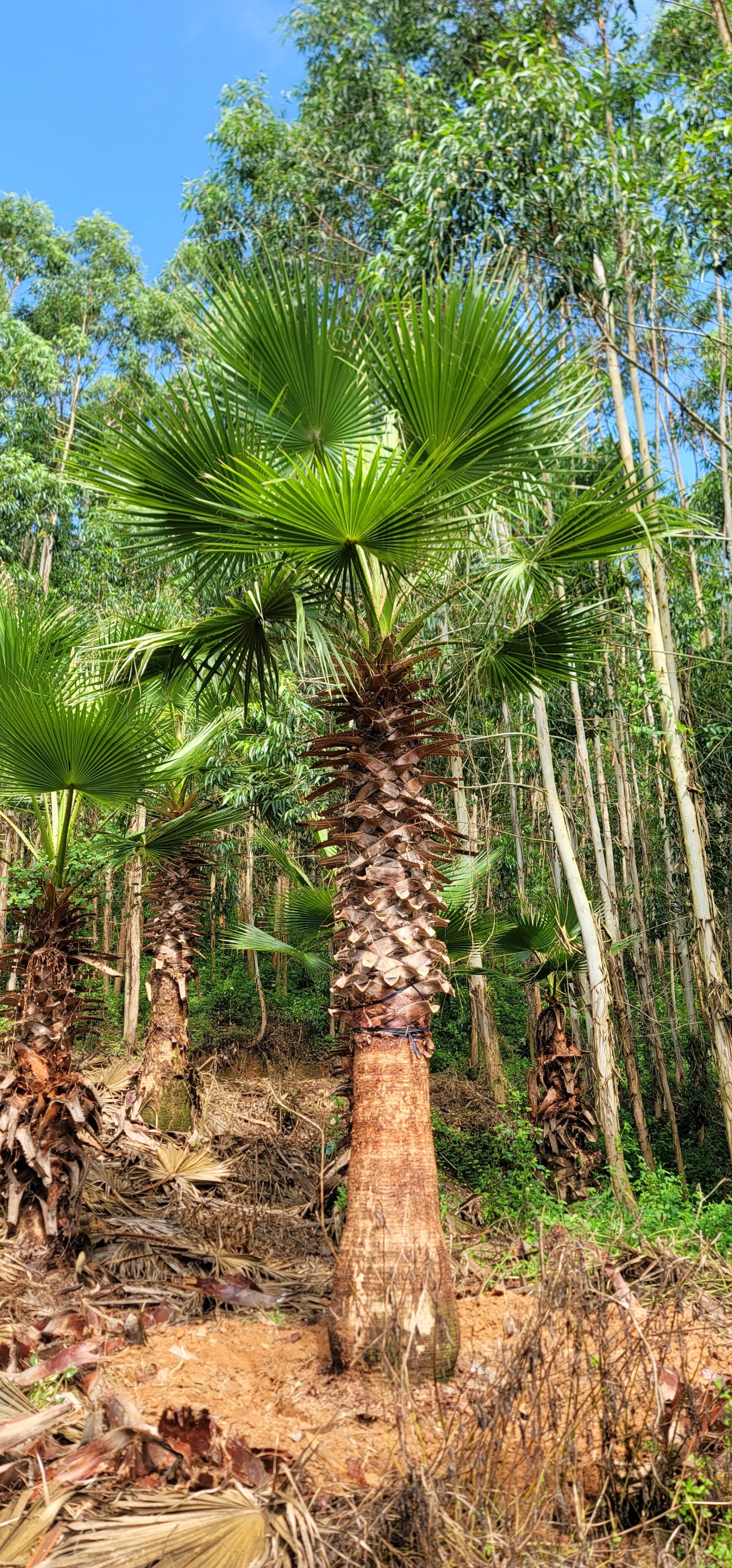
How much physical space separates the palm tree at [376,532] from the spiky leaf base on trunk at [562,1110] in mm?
4359

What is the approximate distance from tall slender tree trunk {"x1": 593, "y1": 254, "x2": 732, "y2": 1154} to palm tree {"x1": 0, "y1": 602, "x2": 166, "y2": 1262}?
3642mm

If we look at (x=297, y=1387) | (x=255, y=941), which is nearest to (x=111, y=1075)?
(x=255, y=941)

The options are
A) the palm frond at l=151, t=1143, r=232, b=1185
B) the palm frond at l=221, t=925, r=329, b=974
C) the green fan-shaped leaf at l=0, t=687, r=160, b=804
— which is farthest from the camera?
the palm frond at l=221, t=925, r=329, b=974

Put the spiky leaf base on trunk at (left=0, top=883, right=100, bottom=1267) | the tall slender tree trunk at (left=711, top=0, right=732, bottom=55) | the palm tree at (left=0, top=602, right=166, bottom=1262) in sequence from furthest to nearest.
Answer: the tall slender tree trunk at (left=711, top=0, right=732, bottom=55) < the spiky leaf base on trunk at (left=0, top=883, right=100, bottom=1267) < the palm tree at (left=0, top=602, right=166, bottom=1262)

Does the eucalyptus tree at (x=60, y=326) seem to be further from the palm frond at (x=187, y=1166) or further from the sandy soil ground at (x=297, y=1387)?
the sandy soil ground at (x=297, y=1387)

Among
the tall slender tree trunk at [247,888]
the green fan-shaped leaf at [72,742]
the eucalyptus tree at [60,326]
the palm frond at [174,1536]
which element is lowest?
the palm frond at [174,1536]

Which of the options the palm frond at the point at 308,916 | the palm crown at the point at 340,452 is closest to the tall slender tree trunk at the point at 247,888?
the palm frond at the point at 308,916

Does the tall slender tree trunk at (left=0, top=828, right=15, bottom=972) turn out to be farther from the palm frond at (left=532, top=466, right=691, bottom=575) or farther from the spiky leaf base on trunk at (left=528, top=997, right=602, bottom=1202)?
the palm frond at (left=532, top=466, right=691, bottom=575)

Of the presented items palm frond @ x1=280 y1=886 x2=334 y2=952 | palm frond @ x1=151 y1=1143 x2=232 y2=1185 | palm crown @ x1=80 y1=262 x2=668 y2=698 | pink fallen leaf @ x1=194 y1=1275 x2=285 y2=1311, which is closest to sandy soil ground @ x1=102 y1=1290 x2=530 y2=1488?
pink fallen leaf @ x1=194 y1=1275 x2=285 y2=1311

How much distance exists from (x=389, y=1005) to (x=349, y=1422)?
4.90 ft

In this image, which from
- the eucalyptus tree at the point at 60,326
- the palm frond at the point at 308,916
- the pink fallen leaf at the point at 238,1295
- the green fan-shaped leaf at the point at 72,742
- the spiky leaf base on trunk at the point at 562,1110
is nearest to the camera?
the pink fallen leaf at the point at 238,1295

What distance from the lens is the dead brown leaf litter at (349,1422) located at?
8.65ft

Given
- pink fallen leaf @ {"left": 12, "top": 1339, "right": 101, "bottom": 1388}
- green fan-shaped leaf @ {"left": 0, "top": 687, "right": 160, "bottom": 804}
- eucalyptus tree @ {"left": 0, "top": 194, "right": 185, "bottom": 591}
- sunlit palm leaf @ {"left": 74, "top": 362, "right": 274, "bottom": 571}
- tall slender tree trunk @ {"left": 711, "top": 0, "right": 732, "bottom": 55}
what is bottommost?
pink fallen leaf @ {"left": 12, "top": 1339, "right": 101, "bottom": 1388}

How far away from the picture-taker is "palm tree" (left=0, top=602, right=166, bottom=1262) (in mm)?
5070
